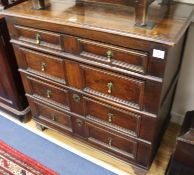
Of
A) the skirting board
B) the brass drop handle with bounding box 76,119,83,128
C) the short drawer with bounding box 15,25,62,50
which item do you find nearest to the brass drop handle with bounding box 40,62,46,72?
the short drawer with bounding box 15,25,62,50

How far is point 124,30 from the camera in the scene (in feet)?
2.97

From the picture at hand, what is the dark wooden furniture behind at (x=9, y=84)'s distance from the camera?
140cm

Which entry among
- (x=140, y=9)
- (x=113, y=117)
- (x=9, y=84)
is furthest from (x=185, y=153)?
(x=9, y=84)

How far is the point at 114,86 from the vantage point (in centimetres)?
108

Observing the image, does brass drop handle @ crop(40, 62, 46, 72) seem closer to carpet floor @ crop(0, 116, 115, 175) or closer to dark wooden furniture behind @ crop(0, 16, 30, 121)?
dark wooden furniture behind @ crop(0, 16, 30, 121)

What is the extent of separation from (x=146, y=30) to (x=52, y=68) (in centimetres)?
55

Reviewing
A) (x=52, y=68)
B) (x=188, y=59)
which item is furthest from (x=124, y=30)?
(x=188, y=59)

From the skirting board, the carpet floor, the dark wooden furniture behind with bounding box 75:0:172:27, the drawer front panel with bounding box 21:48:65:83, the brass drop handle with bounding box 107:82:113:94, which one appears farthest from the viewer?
the skirting board

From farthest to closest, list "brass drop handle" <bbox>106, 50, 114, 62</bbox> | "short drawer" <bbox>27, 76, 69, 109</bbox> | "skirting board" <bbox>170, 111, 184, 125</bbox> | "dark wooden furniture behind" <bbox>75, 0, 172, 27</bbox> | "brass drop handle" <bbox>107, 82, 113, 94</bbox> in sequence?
1. "skirting board" <bbox>170, 111, 184, 125</bbox>
2. "short drawer" <bbox>27, 76, 69, 109</bbox>
3. "brass drop handle" <bbox>107, 82, 113, 94</bbox>
4. "brass drop handle" <bbox>106, 50, 114, 62</bbox>
5. "dark wooden furniture behind" <bbox>75, 0, 172, 27</bbox>

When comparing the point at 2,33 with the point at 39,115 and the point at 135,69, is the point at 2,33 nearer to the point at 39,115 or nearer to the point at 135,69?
the point at 39,115

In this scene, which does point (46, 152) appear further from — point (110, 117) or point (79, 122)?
point (110, 117)

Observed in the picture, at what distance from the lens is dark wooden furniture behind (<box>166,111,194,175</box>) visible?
1.06m

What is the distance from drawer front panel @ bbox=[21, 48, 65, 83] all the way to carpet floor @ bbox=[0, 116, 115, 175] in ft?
1.81

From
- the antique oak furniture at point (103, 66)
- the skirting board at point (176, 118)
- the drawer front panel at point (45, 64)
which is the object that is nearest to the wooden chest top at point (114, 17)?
the antique oak furniture at point (103, 66)
